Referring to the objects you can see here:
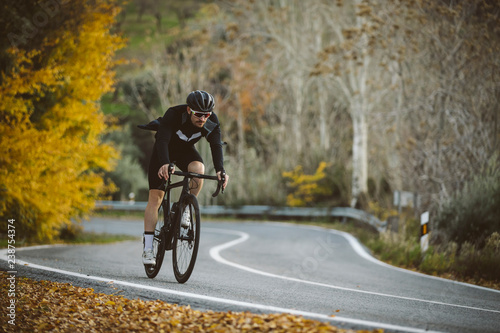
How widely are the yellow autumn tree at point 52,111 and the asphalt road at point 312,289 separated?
1188 mm

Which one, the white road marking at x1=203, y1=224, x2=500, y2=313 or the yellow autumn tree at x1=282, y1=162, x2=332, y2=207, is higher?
the yellow autumn tree at x1=282, y1=162, x2=332, y2=207

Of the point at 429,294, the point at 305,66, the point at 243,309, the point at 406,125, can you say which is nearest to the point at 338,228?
the point at 406,125

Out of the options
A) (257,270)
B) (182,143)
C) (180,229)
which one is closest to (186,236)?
(180,229)

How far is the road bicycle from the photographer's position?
6.83 m

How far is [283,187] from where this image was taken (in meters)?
31.6

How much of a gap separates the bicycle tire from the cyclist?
9 centimetres

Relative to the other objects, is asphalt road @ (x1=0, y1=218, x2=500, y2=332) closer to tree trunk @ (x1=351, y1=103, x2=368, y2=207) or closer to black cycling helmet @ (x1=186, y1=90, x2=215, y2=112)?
black cycling helmet @ (x1=186, y1=90, x2=215, y2=112)

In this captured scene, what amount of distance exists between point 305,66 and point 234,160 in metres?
11.9

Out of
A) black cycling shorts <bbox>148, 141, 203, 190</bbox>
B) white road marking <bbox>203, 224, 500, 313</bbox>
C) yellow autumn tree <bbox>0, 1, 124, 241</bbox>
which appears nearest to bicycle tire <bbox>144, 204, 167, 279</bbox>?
black cycling shorts <bbox>148, 141, 203, 190</bbox>

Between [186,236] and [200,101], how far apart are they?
62.8 inches

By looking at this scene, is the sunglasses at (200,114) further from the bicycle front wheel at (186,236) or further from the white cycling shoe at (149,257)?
the white cycling shoe at (149,257)

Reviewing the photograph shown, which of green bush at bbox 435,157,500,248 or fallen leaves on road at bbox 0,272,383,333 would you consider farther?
green bush at bbox 435,157,500,248

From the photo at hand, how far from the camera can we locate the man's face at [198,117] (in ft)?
22.4

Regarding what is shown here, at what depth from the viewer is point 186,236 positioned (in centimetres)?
705
